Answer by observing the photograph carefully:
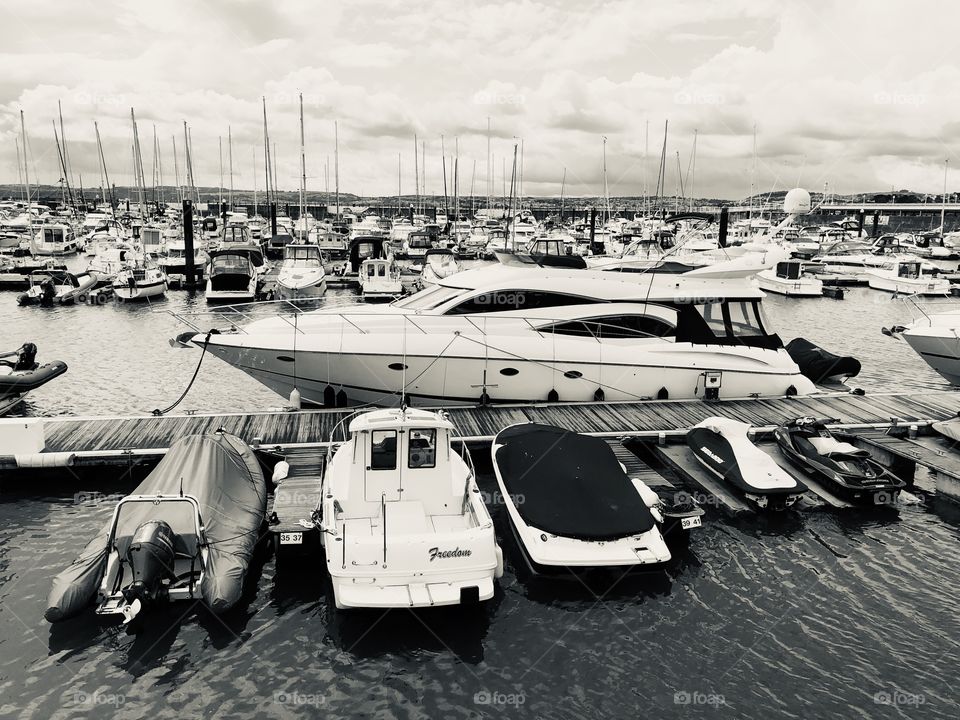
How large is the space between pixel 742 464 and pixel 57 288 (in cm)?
3764

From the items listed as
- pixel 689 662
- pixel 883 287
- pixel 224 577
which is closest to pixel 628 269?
pixel 689 662

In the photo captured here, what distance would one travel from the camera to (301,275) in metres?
40.1

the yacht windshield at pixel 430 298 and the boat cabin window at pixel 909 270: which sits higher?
the yacht windshield at pixel 430 298

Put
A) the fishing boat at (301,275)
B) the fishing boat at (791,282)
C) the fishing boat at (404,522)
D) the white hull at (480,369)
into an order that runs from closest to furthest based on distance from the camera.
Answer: the fishing boat at (404,522) < the white hull at (480,369) < the fishing boat at (301,275) < the fishing boat at (791,282)

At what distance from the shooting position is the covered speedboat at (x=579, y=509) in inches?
369

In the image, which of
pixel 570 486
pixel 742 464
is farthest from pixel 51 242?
pixel 742 464

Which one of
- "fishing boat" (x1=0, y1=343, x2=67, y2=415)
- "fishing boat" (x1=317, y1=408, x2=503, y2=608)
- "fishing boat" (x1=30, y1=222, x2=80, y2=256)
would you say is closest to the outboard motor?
"fishing boat" (x1=317, y1=408, x2=503, y2=608)

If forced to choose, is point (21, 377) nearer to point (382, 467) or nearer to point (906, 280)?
point (382, 467)

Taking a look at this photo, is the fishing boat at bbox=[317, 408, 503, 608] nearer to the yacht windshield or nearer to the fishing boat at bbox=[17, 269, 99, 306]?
the yacht windshield

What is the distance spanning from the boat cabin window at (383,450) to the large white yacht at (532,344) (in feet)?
16.4

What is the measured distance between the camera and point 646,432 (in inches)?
563

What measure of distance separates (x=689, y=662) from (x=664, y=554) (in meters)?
1.51

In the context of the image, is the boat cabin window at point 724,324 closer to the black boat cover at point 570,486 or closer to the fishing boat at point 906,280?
the black boat cover at point 570,486

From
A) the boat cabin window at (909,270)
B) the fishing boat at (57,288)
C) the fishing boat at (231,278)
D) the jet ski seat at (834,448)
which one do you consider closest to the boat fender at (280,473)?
the jet ski seat at (834,448)
